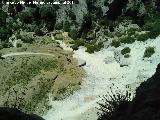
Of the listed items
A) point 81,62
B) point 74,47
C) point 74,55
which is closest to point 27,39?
point 74,47

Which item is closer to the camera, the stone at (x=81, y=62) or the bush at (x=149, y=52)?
the bush at (x=149, y=52)

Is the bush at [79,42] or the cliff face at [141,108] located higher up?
the cliff face at [141,108]

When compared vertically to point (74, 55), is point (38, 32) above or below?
above

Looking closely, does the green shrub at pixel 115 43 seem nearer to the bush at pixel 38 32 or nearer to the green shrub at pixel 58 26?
the bush at pixel 38 32

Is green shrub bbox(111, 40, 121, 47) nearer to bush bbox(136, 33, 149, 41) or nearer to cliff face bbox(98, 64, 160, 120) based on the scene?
bush bbox(136, 33, 149, 41)

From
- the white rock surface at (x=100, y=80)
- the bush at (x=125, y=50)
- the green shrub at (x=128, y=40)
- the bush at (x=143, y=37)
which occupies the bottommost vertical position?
the white rock surface at (x=100, y=80)

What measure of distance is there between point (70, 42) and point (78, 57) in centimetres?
1077

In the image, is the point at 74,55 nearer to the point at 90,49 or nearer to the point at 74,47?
the point at 90,49

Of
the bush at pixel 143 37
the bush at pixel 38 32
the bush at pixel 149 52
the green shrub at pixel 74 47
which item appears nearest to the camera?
the bush at pixel 149 52

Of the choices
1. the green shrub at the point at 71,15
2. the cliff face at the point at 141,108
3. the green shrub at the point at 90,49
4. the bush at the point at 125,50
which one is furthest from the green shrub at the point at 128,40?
the cliff face at the point at 141,108

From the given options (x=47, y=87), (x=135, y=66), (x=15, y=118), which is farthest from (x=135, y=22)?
(x=15, y=118)

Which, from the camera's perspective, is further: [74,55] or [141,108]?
[74,55]

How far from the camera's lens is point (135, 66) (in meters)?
42.9

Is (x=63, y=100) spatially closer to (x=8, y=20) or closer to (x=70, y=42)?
(x=70, y=42)
